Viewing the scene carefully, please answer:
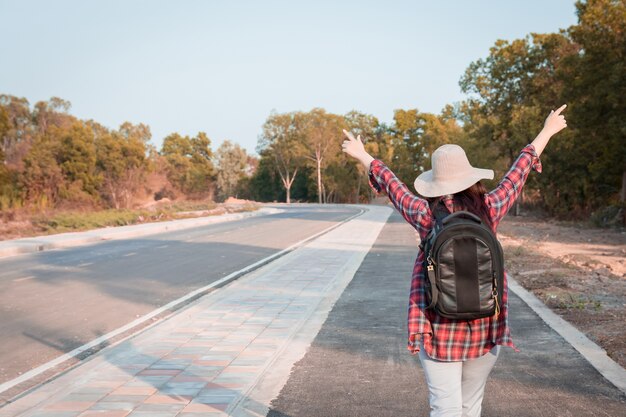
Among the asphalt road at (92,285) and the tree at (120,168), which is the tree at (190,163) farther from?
the asphalt road at (92,285)

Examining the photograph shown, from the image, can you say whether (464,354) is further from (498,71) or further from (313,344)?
(498,71)

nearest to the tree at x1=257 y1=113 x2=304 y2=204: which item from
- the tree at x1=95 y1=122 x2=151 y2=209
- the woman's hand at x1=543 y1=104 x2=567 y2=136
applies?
the tree at x1=95 y1=122 x2=151 y2=209

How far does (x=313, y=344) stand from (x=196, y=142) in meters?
92.2

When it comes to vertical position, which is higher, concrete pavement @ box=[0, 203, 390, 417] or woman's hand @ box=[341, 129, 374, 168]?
woman's hand @ box=[341, 129, 374, 168]

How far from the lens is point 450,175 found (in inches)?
131

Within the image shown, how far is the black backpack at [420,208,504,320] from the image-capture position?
3.05 meters

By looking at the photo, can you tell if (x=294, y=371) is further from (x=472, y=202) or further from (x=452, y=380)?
(x=472, y=202)

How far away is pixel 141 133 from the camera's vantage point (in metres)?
95.2

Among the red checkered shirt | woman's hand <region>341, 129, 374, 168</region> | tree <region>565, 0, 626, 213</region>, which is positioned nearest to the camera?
the red checkered shirt

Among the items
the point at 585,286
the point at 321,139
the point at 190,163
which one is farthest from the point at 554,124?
the point at 190,163

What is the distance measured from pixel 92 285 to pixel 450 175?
10.4 m

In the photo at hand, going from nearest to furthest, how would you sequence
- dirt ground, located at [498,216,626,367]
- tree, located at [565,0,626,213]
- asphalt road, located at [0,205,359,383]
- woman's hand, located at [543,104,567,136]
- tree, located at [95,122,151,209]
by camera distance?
woman's hand, located at [543,104,567,136] → dirt ground, located at [498,216,626,367] → asphalt road, located at [0,205,359,383] → tree, located at [565,0,626,213] → tree, located at [95,122,151,209]

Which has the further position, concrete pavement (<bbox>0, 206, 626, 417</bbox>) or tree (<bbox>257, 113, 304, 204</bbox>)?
tree (<bbox>257, 113, 304, 204</bbox>)

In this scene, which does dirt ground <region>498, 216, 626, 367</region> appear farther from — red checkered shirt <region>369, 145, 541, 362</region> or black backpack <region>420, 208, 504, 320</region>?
black backpack <region>420, 208, 504, 320</region>
